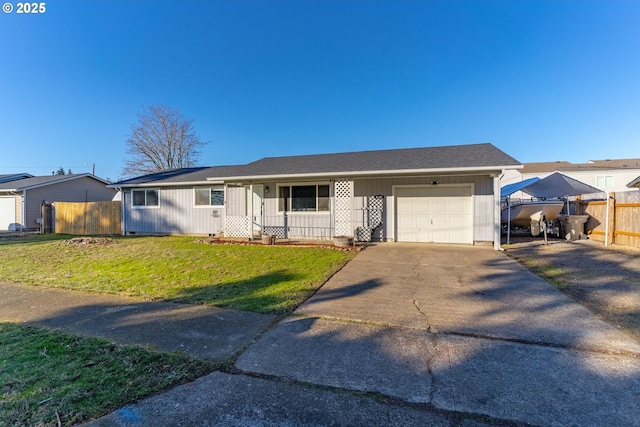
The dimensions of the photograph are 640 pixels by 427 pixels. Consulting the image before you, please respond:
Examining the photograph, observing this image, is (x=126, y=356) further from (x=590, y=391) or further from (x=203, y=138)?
(x=203, y=138)

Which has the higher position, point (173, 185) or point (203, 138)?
point (203, 138)

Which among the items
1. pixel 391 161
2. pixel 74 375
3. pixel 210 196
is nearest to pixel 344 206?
pixel 391 161

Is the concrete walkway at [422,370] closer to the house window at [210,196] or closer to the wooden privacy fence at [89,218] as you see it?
the house window at [210,196]

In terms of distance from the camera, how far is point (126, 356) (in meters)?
2.87

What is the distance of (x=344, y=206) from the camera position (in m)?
11.0

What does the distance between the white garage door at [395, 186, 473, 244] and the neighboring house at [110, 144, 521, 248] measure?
34mm

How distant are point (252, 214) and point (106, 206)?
9.38 meters

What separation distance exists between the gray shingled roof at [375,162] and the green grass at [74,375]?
845 centimetres

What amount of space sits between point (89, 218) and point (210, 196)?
302 inches

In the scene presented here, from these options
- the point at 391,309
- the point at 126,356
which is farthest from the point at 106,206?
the point at 391,309

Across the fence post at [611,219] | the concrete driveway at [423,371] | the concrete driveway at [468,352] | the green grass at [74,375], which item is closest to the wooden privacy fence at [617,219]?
the fence post at [611,219]

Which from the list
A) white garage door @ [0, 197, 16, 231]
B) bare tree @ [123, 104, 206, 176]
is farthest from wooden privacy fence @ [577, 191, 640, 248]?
bare tree @ [123, 104, 206, 176]

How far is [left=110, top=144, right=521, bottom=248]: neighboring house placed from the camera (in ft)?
33.4

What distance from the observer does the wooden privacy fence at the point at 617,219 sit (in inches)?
358
